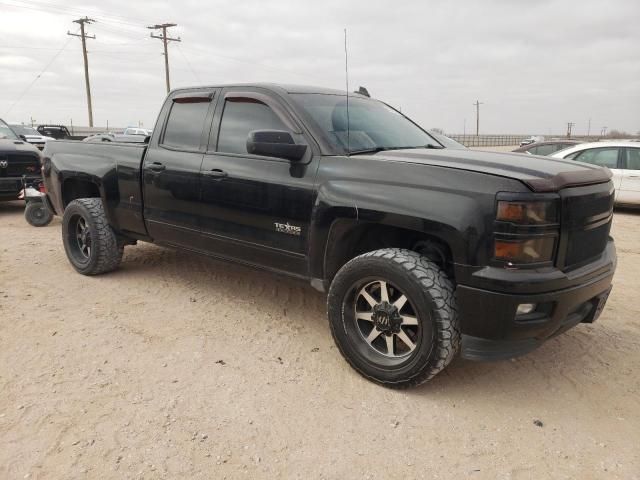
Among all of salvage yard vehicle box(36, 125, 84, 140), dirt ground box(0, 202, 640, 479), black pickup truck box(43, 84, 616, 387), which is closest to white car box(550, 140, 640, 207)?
dirt ground box(0, 202, 640, 479)

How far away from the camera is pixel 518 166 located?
9.82 feet

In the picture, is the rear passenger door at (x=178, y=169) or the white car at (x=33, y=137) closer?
the rear passenger door at (x=178, y=169)

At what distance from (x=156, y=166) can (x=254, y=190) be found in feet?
3.99

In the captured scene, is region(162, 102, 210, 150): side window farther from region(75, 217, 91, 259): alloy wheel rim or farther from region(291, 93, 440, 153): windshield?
region(75, 217, 91, 259): alloy wheel rim

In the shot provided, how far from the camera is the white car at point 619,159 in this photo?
9.85 metres

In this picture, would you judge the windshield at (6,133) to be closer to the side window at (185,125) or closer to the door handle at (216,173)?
the side window at (185,125)

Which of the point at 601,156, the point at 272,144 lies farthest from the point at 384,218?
the point at 601,156

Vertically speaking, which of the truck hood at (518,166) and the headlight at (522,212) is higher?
the truck hood at (518,166)

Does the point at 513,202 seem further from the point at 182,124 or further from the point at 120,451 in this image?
the point at 182,124

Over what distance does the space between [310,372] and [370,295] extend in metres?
0.64

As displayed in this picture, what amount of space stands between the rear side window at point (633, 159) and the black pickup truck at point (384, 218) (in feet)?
24.0

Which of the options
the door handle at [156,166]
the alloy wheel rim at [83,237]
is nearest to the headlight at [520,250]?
the door handle at [156,166]

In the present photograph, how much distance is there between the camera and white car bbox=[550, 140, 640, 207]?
985cm

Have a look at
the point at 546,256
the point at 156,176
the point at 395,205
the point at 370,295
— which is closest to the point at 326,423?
the point at 370,295
